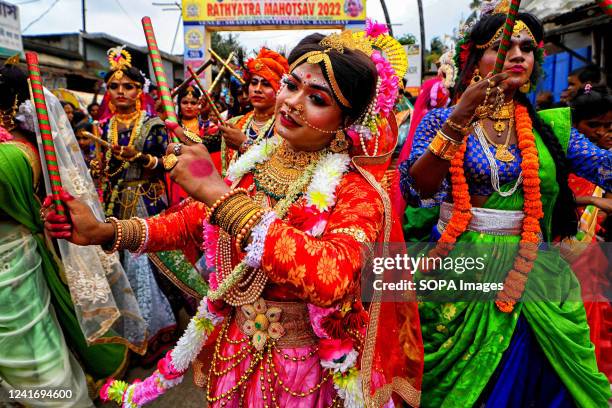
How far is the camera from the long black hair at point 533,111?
223 centimetres

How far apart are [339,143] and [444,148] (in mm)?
434

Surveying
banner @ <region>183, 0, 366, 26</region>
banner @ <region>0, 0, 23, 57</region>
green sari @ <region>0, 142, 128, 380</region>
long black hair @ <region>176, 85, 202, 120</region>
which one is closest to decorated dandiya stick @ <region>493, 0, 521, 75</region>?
green sari @ <region>0, 142, 128, 380</region>

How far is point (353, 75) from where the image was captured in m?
1.61

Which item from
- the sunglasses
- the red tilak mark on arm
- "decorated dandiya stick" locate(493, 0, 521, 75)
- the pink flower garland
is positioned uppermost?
"decorated dandiya stick" locate(493, 0, 521, 75)

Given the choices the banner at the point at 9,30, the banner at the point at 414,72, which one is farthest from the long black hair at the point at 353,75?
the banner at the point at 9,30

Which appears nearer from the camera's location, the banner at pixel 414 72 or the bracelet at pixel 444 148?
the bracelet at pixel 444 148

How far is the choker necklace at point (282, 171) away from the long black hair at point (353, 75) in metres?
0.22

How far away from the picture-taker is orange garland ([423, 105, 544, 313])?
7.19ft

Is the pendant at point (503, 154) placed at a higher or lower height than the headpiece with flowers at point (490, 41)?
lower

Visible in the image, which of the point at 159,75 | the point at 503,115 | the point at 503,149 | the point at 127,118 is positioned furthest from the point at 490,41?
the point at 127,118

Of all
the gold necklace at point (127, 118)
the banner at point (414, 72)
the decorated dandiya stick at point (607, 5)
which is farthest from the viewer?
the banner at point (414, 72)

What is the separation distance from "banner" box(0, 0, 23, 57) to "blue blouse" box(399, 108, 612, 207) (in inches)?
425

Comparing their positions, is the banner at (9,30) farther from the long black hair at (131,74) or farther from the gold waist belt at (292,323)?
the gold waist belt at (292,323)

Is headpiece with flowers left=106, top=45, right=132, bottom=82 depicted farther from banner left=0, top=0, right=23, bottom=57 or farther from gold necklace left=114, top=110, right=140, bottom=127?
banner left=0, top=0, right=23, bottom=57
